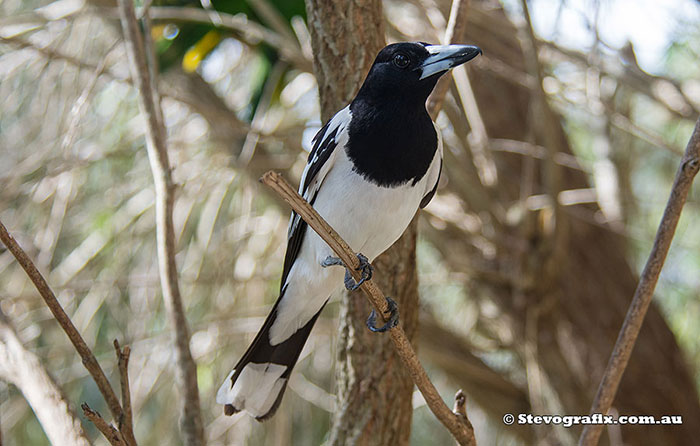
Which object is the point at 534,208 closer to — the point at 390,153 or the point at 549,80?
the point at 549,80

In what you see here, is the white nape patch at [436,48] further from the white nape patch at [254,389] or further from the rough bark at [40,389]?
the rough bark at [40,389]

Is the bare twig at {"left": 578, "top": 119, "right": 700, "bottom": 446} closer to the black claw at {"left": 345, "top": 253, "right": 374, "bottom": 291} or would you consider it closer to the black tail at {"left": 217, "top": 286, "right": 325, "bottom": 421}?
the black claw at {"left": 345, "top": 253, "right": 374, "bottom": 291}

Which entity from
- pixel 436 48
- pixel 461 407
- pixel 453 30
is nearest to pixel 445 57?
pixel 436 48

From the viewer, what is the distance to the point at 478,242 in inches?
140

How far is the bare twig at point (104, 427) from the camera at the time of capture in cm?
125

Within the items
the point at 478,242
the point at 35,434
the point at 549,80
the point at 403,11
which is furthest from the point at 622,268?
the point at 35,434

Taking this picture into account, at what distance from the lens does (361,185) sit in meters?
1.90

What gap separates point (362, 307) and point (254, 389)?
0.41m

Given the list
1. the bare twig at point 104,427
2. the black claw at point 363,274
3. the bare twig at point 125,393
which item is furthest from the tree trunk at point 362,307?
the bare twig at point 104,427

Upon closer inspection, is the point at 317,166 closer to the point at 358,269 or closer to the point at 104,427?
the point at 358,269

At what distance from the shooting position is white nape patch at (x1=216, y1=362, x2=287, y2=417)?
6.70 feet

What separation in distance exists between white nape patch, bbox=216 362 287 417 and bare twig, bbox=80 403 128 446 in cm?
66

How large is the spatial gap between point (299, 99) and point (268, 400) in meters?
2.23

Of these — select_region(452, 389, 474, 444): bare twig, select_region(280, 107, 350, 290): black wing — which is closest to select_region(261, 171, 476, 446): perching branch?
select_region(452, 389, 474, 444): bare twig
